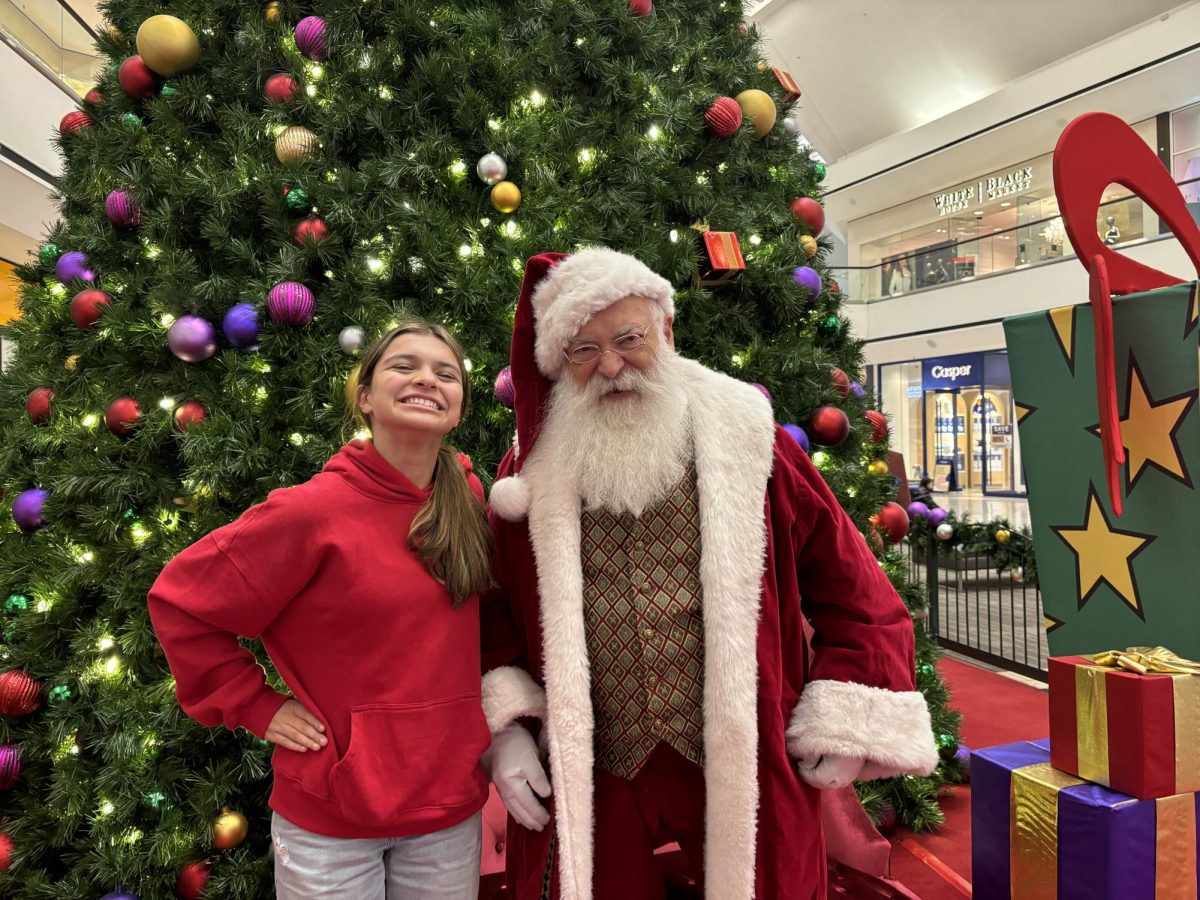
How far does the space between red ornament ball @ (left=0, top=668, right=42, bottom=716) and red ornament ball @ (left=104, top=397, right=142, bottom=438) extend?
0.90 m

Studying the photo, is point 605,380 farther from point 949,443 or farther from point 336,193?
point 949,443

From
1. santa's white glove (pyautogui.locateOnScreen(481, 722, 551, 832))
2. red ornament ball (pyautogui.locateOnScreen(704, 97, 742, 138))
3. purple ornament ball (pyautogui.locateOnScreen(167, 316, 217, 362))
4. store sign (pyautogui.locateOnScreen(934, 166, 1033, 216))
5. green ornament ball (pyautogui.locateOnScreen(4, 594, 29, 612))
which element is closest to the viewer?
santa's white glove (pyautogui.locateOnScreen(481, 722, 551, 832))

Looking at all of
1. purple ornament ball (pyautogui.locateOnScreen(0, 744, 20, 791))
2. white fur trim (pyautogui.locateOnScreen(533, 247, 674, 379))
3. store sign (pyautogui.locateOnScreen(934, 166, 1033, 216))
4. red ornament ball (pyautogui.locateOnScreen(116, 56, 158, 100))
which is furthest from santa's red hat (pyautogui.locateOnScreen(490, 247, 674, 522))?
store sign (pyautogui.locateOnScreen(934, 166, 1033, 216))

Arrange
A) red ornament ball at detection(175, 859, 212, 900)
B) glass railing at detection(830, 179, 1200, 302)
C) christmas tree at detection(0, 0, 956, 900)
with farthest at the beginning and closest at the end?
glass railing at detection(830, 179, 1200, 302) → christmas tree at detection(0, 0, 956, 900) → red ornament ball at detection(175, 859, 212, 900)

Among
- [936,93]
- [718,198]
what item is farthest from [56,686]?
[936,93]

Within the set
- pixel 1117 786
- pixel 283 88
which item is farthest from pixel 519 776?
pixel 283 88

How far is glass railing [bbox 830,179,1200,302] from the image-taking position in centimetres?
1119

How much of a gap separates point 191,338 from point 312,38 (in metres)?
1.25

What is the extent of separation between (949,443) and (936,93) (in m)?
7.16

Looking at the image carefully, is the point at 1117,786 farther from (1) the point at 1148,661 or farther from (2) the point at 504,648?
(2) the point at 504,648

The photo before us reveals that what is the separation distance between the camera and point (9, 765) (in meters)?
2.52

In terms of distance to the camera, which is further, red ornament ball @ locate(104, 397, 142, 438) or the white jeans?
red ornament ball @ locate(104, 397, 142, 438)

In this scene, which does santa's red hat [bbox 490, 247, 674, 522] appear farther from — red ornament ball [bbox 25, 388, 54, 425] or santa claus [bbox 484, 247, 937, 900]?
red ornament ball [bbox 25, 388, 54, 425]

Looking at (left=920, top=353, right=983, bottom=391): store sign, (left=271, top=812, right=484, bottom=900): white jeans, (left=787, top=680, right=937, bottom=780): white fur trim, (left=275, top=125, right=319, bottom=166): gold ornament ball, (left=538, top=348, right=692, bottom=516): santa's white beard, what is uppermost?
(left=920, top=353, right=983, bottom=391): store sign
